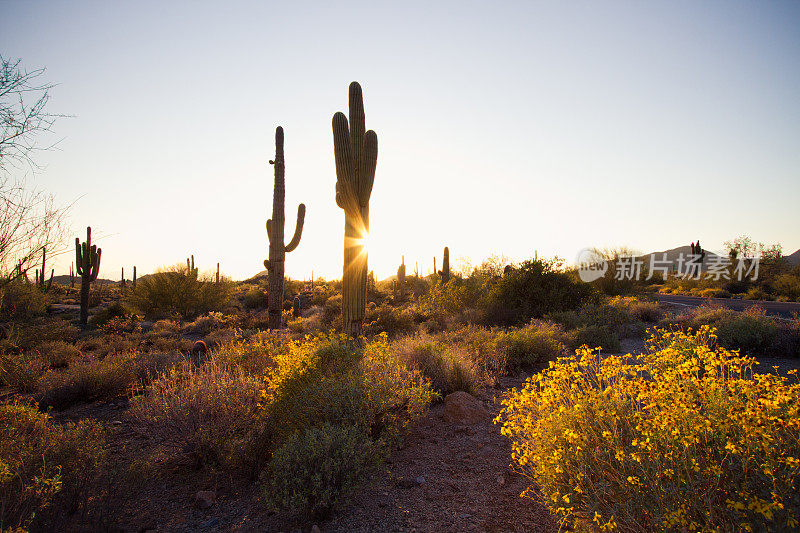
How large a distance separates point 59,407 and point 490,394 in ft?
22.8

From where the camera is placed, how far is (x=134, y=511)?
3.53 metres

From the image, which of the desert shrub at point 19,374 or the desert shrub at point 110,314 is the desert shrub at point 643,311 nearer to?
the desert shrub at point 19,374

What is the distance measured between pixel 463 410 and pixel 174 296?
1874cm

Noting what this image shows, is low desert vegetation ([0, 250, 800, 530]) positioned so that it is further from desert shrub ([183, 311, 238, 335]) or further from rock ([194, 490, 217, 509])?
desert shrub ([183, 311, 238, 335])

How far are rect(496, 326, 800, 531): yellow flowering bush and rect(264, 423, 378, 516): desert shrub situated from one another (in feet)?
4.91

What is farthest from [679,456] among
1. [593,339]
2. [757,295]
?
[757,295]

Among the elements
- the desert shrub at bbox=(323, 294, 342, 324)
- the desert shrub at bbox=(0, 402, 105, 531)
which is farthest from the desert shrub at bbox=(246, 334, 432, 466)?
the desert shrub at bbox=(323, 294, 342, 324)

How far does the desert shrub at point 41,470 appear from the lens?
9.27ft

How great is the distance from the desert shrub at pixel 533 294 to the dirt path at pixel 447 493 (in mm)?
8672

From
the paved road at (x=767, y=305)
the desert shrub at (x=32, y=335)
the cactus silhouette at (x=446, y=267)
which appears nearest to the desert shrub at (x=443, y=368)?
the desert shrub at (x=32, y=335)

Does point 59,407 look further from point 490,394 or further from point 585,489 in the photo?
point 585,489

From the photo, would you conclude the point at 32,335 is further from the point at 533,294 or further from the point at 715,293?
the point at 715,293

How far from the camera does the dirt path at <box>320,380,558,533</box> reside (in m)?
3.20

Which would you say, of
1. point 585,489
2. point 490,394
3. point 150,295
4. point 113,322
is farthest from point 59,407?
point 150,295
